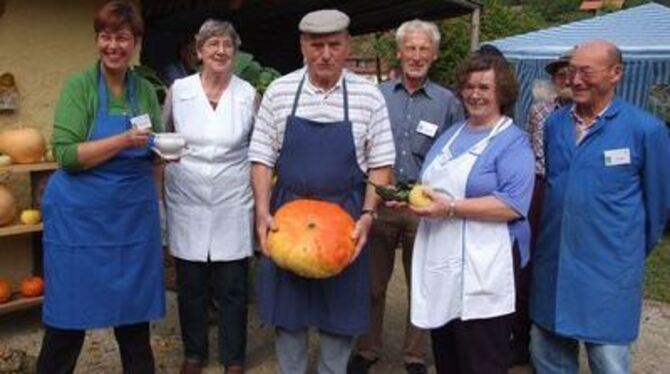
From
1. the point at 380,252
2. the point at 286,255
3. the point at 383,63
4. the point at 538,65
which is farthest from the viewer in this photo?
the point at 383,63

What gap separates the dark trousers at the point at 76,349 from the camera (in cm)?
318

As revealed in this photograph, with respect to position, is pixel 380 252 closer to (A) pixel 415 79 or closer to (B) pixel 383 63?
(A) pixel 415 79

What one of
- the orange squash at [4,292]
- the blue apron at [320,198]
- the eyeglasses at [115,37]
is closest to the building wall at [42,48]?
the orange squash at [4,292]

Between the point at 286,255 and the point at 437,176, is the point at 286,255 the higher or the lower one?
the lower one

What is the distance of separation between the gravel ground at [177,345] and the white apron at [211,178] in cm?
80

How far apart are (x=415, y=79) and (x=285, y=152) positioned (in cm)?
97

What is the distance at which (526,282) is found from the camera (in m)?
3.75

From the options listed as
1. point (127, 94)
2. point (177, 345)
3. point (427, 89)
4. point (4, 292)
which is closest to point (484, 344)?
point (427, 89)

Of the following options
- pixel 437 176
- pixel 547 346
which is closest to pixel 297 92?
pixel 437 176

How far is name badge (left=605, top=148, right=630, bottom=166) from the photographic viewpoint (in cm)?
271

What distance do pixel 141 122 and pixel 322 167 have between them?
0.76 meters

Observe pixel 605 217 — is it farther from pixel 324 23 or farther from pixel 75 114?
pixel 75 114

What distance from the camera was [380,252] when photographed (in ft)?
12.8

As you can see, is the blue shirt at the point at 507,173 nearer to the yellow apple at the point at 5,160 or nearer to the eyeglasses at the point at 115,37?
the eyeglasses at the point at 115,37
